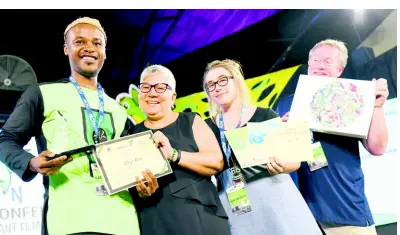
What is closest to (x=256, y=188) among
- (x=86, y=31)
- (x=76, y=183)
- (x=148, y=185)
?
(x=148, y=185)

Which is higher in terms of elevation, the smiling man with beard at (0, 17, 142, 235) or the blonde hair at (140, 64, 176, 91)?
the blonde hair at (140, 64, 176, 91)

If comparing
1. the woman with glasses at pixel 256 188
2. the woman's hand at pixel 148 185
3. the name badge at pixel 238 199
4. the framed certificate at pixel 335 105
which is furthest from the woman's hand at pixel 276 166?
the woman's hand at pixel 148 185

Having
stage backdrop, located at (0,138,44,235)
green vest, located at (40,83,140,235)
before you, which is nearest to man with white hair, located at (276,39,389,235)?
green vest, located at (40,83,140,235)

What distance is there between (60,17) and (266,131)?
120 cm

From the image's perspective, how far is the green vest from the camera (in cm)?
166

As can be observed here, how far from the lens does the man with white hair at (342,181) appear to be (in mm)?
2191

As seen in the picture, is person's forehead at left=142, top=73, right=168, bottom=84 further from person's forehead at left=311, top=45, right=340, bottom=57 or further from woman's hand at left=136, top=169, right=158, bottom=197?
person's forehead at left=311, top=45, right=340, bottom=57

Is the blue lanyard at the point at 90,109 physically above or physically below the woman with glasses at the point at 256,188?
above

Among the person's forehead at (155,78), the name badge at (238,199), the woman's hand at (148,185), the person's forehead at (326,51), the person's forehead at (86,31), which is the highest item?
the person's forehead at (86,31)

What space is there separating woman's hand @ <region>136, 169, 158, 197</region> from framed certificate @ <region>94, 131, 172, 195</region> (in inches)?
0.7

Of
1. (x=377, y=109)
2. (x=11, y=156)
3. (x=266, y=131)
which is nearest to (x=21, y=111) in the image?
(x=11, y=156)

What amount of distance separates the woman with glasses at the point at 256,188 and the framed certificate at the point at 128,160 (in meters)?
0.37

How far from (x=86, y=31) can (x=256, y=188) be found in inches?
41.8

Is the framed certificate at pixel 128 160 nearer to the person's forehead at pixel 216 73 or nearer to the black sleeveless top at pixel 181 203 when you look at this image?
the black sleeveless top at pixel 181 203
